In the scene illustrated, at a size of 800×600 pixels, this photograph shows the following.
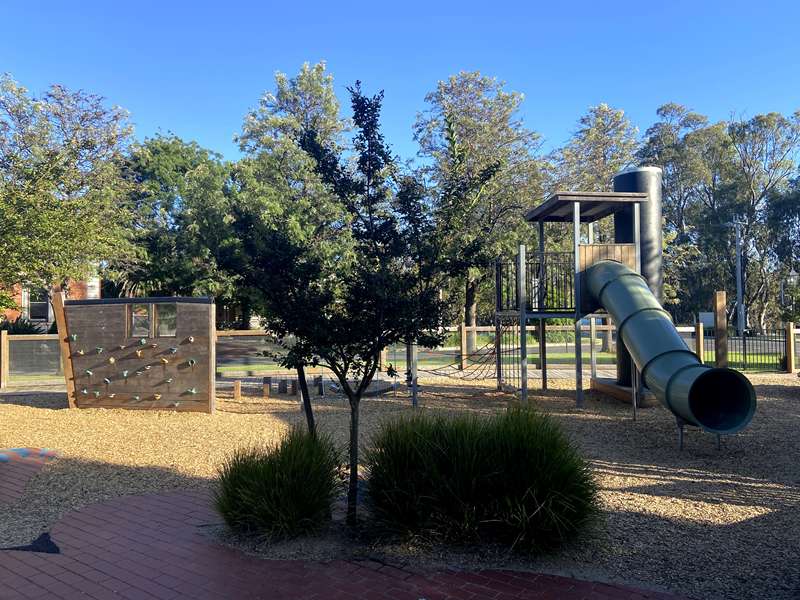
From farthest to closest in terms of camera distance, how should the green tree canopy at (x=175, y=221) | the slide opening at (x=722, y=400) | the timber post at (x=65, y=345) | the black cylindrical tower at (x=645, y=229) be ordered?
the green tree canopy at (x=175, y=221)
the black cylindrical tower at (x=645, y=229)
the timber post at (x=65, y=345)
the slide opening at (x=722, y=400)

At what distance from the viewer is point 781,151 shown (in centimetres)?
4494

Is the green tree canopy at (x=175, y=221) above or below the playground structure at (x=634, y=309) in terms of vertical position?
above

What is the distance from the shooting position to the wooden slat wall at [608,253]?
1237cm

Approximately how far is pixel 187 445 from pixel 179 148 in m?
31.5

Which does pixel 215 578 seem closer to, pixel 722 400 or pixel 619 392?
pixel 722 400

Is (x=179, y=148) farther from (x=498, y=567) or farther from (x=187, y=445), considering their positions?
(x=498, y=567)

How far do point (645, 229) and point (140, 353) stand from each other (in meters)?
10.3

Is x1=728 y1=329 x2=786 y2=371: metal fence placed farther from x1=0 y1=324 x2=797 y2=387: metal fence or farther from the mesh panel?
the mesh panel

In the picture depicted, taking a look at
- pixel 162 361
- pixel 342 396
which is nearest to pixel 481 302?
pixel 342 396

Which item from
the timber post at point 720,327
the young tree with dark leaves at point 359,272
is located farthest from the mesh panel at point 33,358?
the timber post at point 720,327

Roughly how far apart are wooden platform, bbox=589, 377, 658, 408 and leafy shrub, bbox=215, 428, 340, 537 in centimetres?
796

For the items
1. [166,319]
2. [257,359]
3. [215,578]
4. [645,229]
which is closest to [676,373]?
[645,229]

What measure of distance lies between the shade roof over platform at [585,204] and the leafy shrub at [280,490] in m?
8.66

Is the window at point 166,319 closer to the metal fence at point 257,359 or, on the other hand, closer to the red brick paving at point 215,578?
the metal fence at point 257,359
